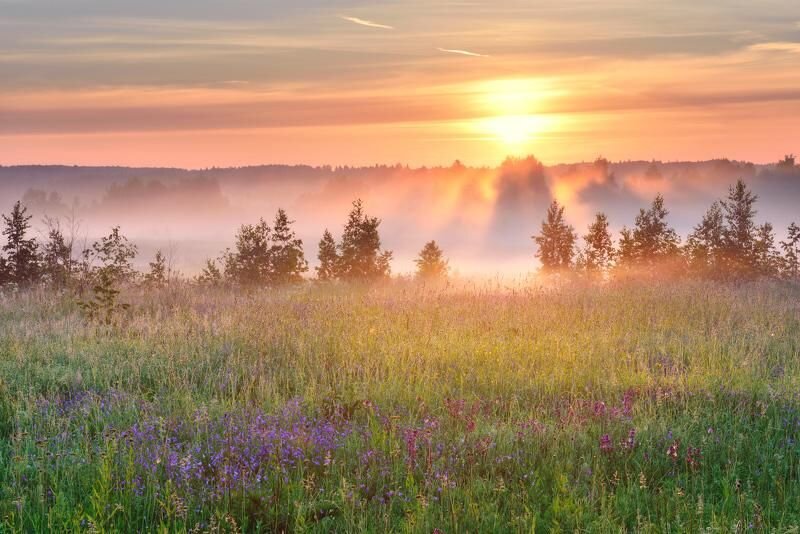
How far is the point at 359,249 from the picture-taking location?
25.2m

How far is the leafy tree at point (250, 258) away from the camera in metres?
22.1

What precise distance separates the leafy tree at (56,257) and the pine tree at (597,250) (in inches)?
878

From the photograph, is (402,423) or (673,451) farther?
(402,423)

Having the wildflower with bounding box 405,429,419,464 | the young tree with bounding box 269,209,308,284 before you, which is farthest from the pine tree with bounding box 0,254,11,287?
the wildflower with bounding box 405,429,419,464

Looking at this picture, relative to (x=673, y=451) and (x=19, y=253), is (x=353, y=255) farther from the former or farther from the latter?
(x=673, y=451)

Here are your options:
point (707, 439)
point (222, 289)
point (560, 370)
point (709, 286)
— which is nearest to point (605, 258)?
point (709, 286)

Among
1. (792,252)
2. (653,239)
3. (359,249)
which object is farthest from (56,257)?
(792,252)

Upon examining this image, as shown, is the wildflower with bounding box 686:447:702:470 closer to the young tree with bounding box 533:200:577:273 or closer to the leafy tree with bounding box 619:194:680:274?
the leafy tree with bounding box 619:194:680:274

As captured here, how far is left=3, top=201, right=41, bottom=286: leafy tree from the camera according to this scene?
18531 mm

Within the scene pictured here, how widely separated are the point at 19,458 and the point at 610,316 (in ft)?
30.5

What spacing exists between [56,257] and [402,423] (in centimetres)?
1493

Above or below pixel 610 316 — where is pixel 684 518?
below

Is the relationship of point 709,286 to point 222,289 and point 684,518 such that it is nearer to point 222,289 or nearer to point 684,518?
point 222,289

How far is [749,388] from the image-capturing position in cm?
803
